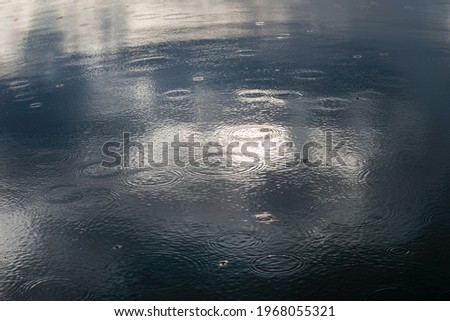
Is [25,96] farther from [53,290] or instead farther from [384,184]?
[384,184]

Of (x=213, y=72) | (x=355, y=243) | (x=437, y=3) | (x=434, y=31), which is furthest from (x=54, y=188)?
(x=437, y=3)

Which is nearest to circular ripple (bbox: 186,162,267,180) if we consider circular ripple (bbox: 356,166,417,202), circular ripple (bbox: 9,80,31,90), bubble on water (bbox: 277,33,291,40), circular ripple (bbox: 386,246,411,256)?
circular ripple (bbox: 356,166,417,202)

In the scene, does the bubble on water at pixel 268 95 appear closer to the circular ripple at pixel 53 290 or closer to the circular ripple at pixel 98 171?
the circular ripple at pixel 98 171

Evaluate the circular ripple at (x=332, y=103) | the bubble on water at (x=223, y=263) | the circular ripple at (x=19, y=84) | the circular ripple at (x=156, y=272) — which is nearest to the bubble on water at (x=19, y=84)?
the circular ripple at (x=19, y=84)

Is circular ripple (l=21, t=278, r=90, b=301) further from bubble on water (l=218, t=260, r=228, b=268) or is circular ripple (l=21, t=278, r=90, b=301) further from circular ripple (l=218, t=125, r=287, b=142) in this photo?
circular ripple (l=218, t=125, r=287, b=142)

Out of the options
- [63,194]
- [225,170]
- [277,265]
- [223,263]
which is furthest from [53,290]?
[225,170]
